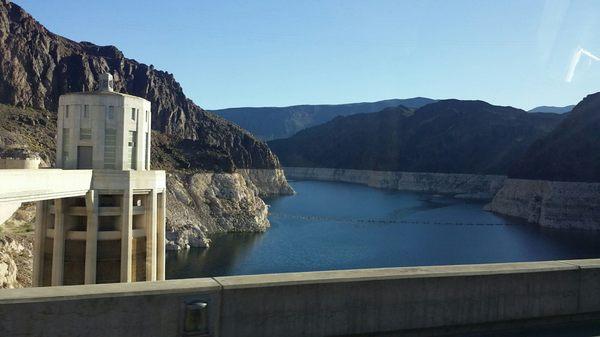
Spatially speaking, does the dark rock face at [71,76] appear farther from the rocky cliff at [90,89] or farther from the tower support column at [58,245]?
the tower support column at [58,245]

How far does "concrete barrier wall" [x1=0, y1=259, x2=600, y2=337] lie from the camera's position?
779cm

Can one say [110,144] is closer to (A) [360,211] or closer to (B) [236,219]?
(B) [236,219]

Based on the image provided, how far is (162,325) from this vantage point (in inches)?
327

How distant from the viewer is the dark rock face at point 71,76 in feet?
331

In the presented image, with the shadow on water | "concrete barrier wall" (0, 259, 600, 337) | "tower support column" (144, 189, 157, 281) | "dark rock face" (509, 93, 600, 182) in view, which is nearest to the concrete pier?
"tower support column" (144, 189, 157, 281)

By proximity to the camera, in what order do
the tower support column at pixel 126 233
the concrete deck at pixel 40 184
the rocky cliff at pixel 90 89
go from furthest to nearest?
the rocky cliff at pixel 90 89
the tower support column at pixel 126 233
the concrete deck at pixel 40 184

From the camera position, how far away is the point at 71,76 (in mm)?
115188

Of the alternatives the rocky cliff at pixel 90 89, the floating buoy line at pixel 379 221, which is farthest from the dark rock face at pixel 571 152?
the rocky cliff at pixel 90 89

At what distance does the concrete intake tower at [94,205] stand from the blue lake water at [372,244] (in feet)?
106

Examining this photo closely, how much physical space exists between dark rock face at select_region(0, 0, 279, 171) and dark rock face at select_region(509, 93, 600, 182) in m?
72.7

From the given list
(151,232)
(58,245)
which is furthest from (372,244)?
(58,245)

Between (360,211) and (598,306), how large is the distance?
121m

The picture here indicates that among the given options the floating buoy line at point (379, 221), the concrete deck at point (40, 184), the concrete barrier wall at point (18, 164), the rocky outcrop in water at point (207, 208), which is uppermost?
the concrete barrier wall at point (18, 164)

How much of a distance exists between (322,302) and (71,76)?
119 metres
